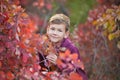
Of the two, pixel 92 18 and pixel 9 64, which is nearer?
pixel 9 64

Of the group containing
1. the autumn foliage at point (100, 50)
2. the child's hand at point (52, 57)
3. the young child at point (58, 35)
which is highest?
the young child at point (58, 35)

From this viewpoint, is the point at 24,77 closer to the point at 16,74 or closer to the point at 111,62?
the point at 16,74

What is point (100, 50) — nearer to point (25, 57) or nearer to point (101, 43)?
point (101, 43)

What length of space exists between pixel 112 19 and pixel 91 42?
2.23m

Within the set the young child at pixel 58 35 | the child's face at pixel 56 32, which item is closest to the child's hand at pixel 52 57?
the young child at pixel 58 35

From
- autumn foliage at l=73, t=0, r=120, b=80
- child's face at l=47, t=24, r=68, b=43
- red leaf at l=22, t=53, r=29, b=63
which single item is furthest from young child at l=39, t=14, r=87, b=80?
autumn foliage at l=73, t=0, r=120, b=80

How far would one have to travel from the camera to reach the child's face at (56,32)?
5.10 meters

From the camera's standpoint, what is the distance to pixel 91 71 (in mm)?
7602

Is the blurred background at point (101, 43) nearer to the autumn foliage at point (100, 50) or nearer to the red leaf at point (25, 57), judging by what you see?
the autumn foliage at point (100, 50)

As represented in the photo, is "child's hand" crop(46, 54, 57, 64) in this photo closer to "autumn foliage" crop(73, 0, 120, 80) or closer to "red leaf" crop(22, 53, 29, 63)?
"red leaf" crop(22, 53, 29, 63)

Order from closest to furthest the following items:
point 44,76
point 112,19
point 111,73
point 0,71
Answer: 1. point 0,71
2. point 44,76
3. point 112,19
4. point 111,73

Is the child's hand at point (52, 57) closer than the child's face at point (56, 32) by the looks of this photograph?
Yes

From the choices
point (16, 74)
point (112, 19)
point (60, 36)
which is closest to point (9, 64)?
point (16, 74)

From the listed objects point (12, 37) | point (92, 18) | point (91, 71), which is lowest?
point (91, 71)
